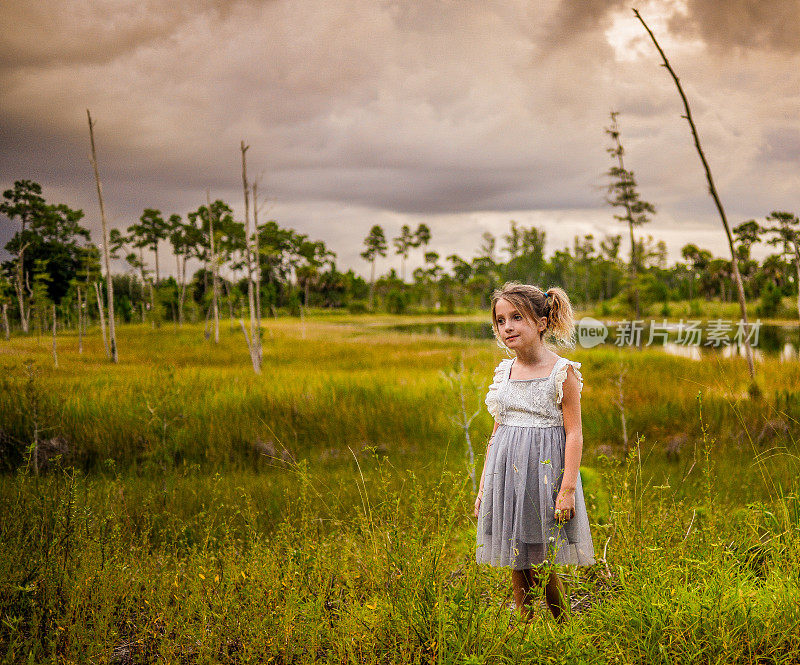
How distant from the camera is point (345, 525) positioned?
168 inches

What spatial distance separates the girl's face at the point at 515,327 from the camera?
276 centimetres

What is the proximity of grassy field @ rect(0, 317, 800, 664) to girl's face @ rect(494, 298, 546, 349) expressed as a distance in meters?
0.65

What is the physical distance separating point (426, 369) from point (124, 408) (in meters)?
7.49

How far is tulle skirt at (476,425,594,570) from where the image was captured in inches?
104

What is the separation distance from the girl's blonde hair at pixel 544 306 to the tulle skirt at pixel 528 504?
19.6 inches

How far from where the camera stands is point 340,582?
316 centimetres

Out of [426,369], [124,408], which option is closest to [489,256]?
[426,369]

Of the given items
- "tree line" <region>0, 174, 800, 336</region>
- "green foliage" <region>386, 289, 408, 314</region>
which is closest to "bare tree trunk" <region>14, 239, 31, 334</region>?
"tree line" <region>0, 174, 800, 336</region>

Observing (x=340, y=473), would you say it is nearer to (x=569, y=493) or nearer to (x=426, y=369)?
(x=569, y=493)

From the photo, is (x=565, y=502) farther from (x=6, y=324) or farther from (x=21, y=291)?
(x=6, y=324)

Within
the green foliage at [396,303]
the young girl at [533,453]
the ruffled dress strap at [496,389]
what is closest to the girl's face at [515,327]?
the young girl at [533,453]

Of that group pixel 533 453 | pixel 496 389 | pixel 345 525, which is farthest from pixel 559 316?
pixel 345 525

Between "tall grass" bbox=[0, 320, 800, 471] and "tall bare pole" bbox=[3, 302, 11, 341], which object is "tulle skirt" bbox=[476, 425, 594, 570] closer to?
"tall grass" bbox=[0, 320, 800, 471]

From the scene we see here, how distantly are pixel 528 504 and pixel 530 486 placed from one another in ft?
0.29
